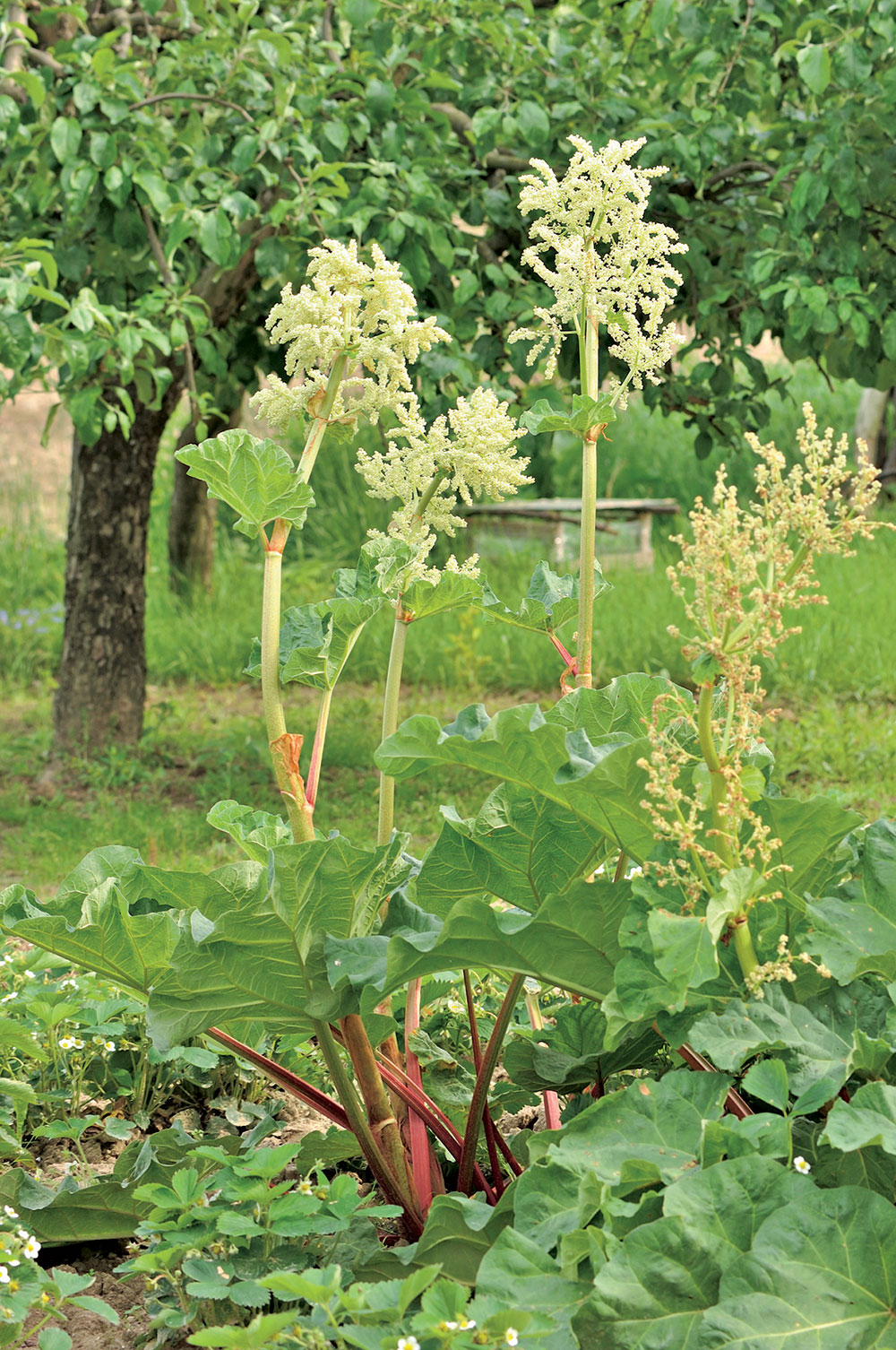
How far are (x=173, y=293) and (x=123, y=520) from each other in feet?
4.69

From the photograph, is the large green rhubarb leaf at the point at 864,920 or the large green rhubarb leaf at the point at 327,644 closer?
the large green rhubarb leaf at the point at 864,920

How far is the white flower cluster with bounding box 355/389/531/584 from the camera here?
1.53 metres

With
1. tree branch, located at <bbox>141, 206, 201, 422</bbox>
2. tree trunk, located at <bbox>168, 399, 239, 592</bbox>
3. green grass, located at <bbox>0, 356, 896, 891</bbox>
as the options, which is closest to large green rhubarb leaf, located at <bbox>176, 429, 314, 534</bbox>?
green grass, located at <bbox>0, 356, 896, 891</bbox>

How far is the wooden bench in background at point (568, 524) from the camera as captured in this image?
8.03 meters

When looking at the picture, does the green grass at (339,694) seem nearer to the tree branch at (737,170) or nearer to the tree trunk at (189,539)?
the tree trunk at (189,539)

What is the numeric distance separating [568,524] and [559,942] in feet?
23.0

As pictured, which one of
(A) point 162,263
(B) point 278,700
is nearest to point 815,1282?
(B) point 278,700

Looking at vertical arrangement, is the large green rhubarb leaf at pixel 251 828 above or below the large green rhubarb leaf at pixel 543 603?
below

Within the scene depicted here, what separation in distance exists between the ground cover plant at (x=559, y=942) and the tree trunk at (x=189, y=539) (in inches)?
224

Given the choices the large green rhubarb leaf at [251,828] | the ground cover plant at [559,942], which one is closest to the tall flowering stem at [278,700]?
the ground cover plant at [559,942]

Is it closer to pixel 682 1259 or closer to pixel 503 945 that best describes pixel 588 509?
pixel 503 945

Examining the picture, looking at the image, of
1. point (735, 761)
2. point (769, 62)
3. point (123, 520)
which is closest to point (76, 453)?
point (123, 520)

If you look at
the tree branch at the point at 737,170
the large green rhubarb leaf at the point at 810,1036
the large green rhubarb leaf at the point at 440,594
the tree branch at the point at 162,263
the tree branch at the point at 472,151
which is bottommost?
the large green rhubarb leaf at the point at 810,1036

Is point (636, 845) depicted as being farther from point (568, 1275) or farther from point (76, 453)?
point (76, 453)
